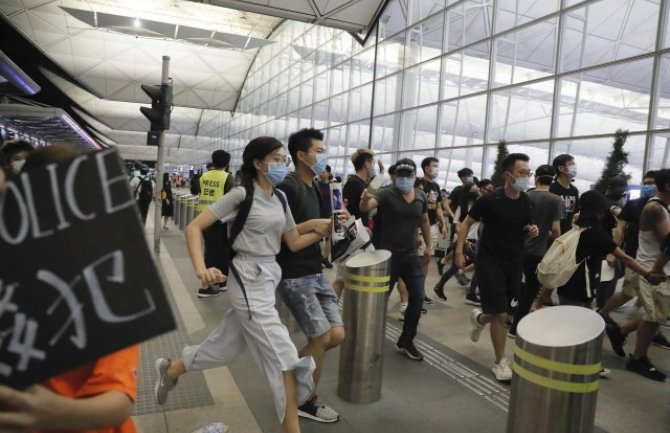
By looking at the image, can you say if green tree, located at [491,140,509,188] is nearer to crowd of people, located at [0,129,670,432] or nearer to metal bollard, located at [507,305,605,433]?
crowd of people, located at [0,129,670,432]

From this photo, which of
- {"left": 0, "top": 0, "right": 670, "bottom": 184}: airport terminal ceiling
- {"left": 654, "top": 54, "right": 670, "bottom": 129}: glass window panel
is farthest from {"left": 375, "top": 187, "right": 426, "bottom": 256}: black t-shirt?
{"left": 654, "top": 54, "right": 670, "bottom": 129}: glass window panel

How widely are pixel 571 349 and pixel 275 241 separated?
1543 millimetres

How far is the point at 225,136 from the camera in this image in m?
39.4

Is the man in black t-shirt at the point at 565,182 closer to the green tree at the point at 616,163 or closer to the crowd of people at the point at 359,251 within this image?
the crowd of people at the point at 359,251

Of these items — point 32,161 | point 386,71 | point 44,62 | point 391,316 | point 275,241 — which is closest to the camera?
point 32,161

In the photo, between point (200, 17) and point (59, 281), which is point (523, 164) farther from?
point (200, 17)

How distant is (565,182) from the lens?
5.46 metres

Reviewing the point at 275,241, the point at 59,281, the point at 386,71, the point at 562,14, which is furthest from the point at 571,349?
the point at 386,71

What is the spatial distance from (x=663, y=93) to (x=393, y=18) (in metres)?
9.34

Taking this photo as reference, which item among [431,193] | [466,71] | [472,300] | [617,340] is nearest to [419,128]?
[466,71]

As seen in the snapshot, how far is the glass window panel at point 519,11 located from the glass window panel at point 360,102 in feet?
18.5

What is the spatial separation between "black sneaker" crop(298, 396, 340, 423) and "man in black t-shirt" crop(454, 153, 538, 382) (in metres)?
1.54

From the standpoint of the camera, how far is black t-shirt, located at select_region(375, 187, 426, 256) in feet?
13.7

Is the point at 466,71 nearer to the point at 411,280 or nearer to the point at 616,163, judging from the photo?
the point at 616,163
